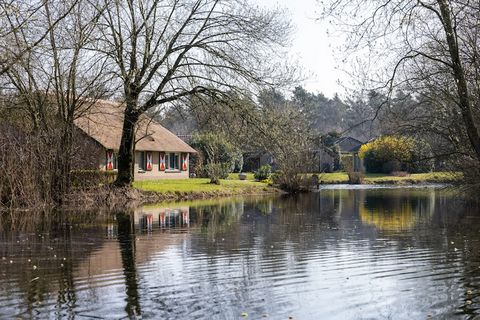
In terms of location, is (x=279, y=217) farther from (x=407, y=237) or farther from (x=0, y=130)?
(x=0, y=130)

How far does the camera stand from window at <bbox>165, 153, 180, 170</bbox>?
48344 millimetres

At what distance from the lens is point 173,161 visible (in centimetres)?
4906

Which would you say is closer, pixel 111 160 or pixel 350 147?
pixel 111 160

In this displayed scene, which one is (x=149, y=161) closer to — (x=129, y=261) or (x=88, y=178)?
(x=88, y=178)

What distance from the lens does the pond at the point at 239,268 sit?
8.95 m

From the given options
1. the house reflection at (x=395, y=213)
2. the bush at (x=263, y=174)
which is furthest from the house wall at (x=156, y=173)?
the house reflection at (x=395, y=213)

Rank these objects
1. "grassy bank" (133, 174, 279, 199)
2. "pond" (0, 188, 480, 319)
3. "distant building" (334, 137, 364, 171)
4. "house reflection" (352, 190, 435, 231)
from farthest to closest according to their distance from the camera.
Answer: "distant building" (334, 137, 364, 171) < "grassy bank" (133, 174, 279, 199) < "house reflection" (352, 190, 435, 231) < "pond" (0, 188, 480, 319)

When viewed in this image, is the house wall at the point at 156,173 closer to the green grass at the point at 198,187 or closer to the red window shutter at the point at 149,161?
the red window shutter at the point at 149,161

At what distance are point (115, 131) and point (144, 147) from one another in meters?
2.55

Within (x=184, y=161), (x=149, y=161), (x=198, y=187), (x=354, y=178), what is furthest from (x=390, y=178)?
(x=198, y=187)

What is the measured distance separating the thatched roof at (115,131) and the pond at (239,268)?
1326 centimetres

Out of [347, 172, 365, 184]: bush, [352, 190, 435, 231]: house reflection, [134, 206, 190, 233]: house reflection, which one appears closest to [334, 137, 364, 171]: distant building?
[347, 172, 365, 184]: bush

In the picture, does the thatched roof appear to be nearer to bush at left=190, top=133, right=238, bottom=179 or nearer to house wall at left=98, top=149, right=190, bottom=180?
house wall at left=98, top=149, right=190, bottom=180

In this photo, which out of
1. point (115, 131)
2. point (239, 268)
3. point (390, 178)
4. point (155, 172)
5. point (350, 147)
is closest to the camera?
point (239, 268)
